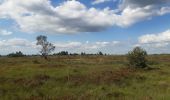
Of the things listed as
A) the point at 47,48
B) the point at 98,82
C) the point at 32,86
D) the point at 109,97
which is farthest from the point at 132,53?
the point at 47,48

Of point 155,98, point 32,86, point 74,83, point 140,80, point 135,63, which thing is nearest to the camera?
point 155,98

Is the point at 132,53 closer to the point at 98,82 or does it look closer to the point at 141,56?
the point at 141,56

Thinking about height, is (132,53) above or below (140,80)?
above

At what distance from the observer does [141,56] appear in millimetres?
51781

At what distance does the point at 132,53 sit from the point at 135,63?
213 centimetres

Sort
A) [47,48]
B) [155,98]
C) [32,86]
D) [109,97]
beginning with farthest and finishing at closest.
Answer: [47,48]
[32,86]
[109,97]
[155,98]

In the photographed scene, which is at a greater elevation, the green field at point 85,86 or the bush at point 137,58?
the bush at point 137,58

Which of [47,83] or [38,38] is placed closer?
[47,83]

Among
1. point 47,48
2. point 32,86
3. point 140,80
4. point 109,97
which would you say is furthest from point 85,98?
point 47,48

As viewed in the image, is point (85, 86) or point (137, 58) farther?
point (137, 58)

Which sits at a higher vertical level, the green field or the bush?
the bush

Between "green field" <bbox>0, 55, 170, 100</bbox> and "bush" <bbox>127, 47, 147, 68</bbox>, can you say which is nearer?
"green field" <bbox>0, 55, 170, 100</bbox>

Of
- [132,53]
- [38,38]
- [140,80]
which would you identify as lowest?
[140,80]

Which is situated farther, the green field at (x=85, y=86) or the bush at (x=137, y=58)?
the bush at (x=137, y=58)
